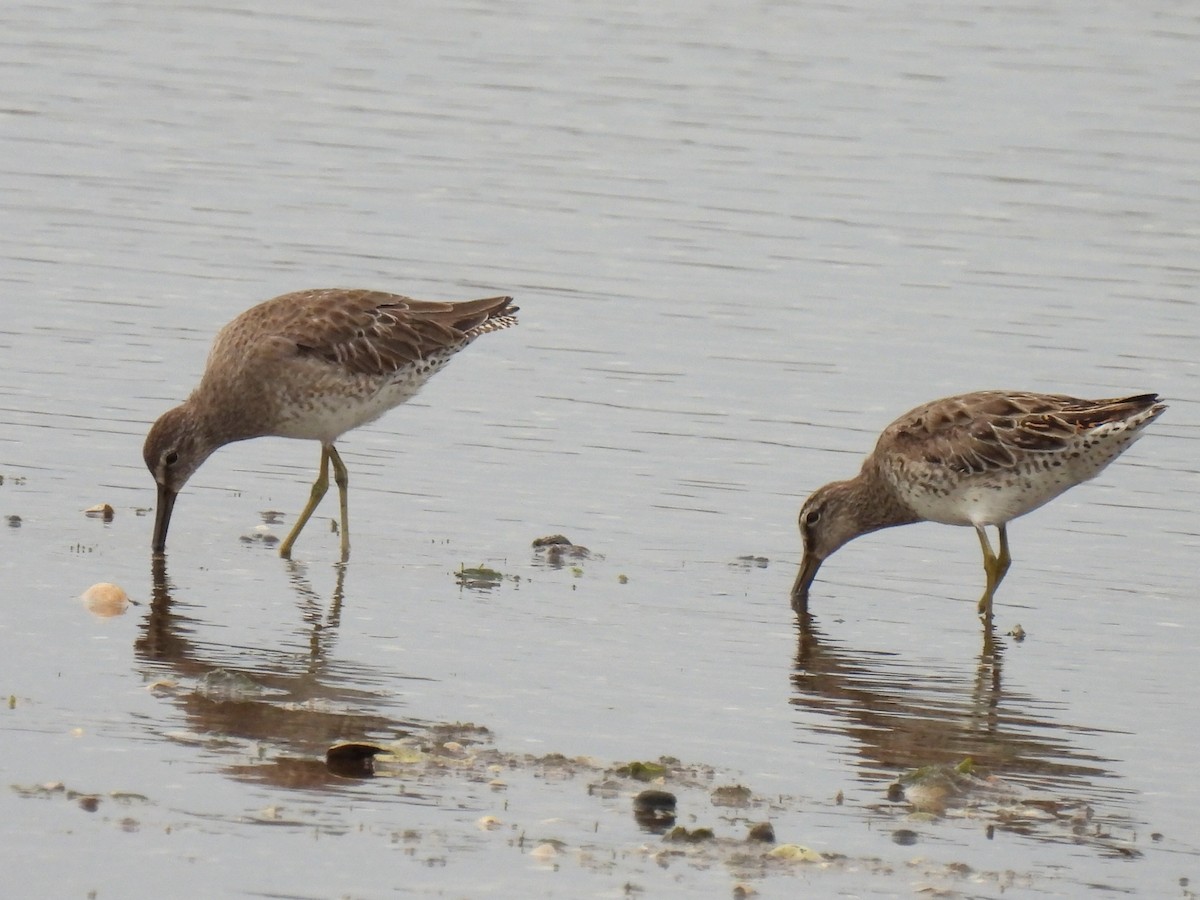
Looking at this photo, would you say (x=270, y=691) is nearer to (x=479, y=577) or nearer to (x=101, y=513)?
(x=479, y=577)

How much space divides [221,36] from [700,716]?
17.9m

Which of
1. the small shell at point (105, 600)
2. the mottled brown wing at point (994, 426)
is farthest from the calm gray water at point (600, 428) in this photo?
the mottled brown wing at point (994, 426)

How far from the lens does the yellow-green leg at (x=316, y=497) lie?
1184 cm

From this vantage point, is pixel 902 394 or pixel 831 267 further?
pixel 831 267

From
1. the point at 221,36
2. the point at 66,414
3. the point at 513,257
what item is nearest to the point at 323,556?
the point at 66,414

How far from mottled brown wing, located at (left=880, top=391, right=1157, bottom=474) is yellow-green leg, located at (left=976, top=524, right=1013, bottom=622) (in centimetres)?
42

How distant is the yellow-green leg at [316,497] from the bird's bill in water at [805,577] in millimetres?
2461

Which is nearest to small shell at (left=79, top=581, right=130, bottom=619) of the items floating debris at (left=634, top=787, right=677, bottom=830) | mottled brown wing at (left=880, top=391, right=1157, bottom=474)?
floating debris at (left=634, top=787, right=677, bottom=830)

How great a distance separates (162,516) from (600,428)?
12.5 feet

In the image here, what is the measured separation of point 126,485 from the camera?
41.7 feet

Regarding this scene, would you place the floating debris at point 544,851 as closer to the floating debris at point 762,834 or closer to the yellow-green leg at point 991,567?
the floating debris at point 762,834

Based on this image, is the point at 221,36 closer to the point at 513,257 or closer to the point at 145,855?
the point at 513,257

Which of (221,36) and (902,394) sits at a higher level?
(221,36)

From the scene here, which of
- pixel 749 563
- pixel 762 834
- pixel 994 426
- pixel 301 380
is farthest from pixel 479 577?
pixel 762 834
